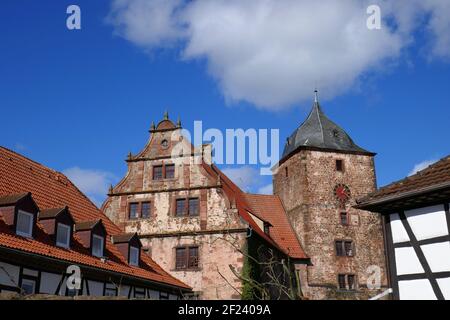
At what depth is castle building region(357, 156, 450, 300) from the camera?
10.9m

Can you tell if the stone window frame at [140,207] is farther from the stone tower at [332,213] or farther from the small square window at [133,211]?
the stone tower at [332,213]

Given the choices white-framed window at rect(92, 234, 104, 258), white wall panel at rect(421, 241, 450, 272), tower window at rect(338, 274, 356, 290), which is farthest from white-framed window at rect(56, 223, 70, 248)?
tower window at rect(338, 274, 356, 290)

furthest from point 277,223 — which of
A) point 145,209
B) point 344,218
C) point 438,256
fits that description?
point 438,256

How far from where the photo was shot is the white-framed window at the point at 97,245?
714 inches

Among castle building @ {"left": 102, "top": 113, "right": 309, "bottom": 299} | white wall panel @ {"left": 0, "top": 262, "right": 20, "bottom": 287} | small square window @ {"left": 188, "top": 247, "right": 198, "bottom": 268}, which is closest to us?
white wall panel @ {"left": 0, "top": 262, "right": 20, "bottom": 287}

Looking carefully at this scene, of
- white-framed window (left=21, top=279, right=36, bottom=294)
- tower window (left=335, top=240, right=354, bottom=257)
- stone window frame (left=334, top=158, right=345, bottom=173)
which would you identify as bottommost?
white-framed window (left=21, top=279, right=36, bottom=294)

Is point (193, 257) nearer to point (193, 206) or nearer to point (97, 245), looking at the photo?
point (193, 206)

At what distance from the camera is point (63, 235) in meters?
Result: 16.8

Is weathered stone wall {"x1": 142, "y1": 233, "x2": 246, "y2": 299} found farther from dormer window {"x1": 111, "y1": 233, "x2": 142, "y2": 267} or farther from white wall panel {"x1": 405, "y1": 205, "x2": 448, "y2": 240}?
white wall panel {"x1": 405, "y1": 205, "x2": 448, "y2": 240}

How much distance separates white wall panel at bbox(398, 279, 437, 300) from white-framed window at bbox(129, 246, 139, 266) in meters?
11.5
